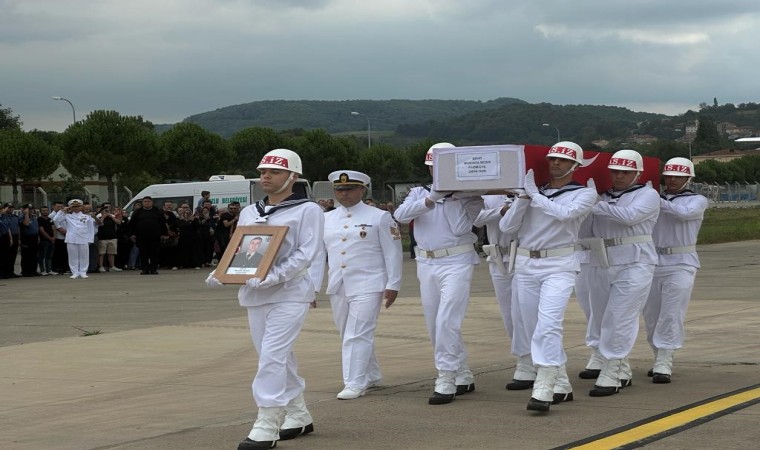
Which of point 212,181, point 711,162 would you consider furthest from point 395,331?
point 711,162

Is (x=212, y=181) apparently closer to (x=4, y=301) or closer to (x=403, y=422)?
(x=4, y=301)

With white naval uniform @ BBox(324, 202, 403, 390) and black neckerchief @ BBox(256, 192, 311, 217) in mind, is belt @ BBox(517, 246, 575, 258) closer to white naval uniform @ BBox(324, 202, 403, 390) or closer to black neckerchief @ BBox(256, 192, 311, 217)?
white naval uniform @ BBox(324, 202, 403, 390)

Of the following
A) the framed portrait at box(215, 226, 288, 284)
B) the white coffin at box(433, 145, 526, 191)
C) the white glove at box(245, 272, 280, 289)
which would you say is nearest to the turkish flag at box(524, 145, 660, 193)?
the white coffin at box(433, 145, 526, 191)

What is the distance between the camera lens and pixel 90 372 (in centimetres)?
1166

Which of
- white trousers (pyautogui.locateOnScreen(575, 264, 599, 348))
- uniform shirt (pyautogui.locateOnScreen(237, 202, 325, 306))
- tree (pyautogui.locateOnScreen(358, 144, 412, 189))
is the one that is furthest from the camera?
tree (pyautogui.locateOnScreen(358, 144, 412, 189))

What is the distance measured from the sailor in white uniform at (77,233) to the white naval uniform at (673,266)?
60.3ft

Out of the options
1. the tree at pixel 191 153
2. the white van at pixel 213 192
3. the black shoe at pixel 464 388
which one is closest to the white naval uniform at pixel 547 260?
the black shoe at pixel 464 388

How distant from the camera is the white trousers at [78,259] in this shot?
26609mm

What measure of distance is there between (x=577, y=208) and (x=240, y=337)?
6.38m

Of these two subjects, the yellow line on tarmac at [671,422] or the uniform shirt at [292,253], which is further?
the uniform shirt at [292,253]

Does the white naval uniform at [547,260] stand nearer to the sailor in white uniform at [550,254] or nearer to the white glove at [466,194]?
the sailor in white uniform at [550,254]

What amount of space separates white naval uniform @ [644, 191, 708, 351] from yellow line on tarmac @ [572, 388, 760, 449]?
1266 mm

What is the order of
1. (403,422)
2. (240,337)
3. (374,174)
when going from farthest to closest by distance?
(374,174) → (240,337) → (403,422)

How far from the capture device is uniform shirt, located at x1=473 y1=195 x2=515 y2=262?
380 inches
